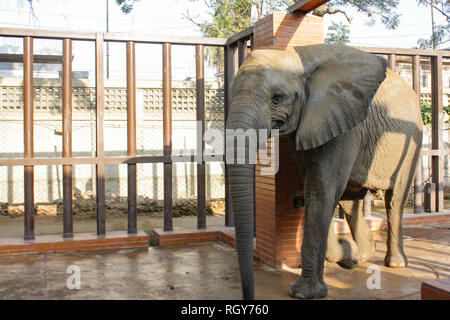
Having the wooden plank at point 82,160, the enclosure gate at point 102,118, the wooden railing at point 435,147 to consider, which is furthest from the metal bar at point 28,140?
the wooden railing at point 435,147

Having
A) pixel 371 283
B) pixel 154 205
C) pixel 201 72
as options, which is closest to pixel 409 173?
pixel 371 283

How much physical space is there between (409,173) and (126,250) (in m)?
4.14

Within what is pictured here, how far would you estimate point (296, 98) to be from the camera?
432 centimetres

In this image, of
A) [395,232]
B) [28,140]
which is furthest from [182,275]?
[28,140]

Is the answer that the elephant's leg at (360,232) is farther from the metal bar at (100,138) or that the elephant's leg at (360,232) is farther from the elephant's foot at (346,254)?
the metal bar at (100,138)

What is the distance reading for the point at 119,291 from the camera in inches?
198

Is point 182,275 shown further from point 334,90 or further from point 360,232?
point 334,90

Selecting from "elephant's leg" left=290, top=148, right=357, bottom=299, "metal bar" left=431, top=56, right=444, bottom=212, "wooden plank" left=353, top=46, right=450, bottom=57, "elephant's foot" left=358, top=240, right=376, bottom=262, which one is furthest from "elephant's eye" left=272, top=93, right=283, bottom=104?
"metal bar" left=431, top=56, right=444, bottom=212

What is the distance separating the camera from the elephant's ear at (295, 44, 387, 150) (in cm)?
428

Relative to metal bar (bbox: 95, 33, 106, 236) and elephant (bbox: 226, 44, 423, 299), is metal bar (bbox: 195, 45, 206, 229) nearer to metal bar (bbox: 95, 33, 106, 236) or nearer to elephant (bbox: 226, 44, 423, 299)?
metal bar (bbox: 95, 33, 106, 236)

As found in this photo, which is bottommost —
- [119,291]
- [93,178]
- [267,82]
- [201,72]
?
[119,291]

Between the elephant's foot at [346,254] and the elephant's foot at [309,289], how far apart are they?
2.77 ft

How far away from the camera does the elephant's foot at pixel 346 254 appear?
5520mm
